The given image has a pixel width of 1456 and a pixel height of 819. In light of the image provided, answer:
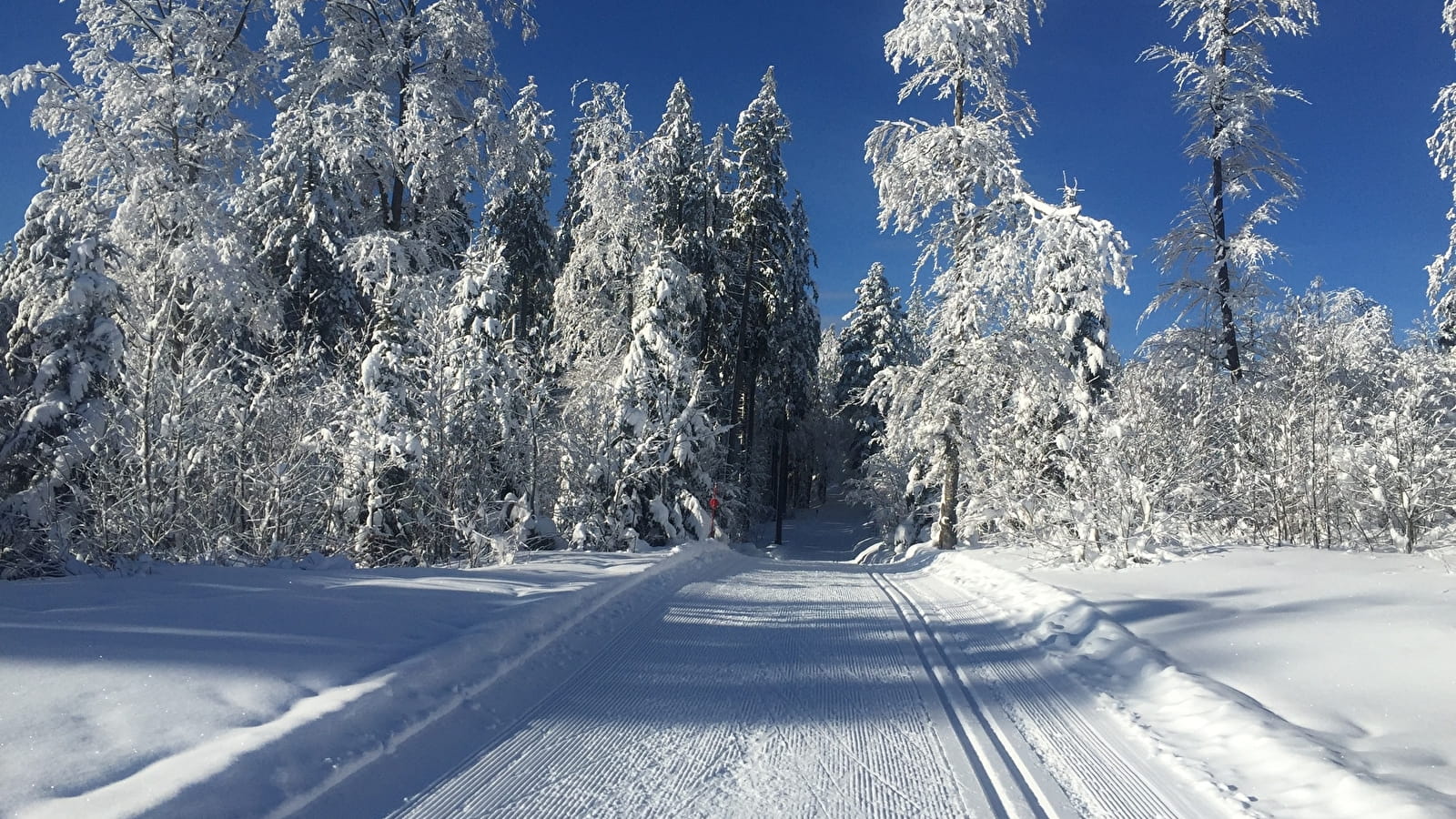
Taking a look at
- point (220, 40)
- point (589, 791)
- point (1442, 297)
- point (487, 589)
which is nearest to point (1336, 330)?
point (1442, 297)

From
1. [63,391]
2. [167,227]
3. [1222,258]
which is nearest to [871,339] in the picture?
[1222,258]

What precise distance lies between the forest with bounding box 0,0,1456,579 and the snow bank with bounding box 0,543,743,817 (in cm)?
213

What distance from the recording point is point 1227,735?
421cm

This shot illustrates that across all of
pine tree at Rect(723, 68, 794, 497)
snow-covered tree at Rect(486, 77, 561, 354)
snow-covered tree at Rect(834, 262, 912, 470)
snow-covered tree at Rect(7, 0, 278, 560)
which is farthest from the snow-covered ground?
snow-covered tree at Rect(834, 262, 912, 470)

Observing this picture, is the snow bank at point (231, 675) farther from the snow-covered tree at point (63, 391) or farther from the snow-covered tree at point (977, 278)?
the snow-covered tree at point (977, 278)

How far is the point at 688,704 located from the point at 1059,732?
213 cm

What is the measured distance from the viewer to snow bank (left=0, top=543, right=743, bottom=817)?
2.93 meters

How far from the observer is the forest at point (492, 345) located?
9297 mm

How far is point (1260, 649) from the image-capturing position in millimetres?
5926

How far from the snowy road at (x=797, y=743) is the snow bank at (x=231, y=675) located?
349 millimetres

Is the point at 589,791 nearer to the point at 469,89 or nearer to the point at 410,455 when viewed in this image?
the point at 410,455

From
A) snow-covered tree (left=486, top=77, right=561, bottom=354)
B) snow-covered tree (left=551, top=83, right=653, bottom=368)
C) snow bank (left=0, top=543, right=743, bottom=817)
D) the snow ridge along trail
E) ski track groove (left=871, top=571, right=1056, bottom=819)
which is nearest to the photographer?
snow bank (left=0, top=543, right=743, bottom=817)

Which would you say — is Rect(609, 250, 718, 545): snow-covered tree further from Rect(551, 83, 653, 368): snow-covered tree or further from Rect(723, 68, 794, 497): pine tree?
Rect(723, 68, 794, 497): pine tree

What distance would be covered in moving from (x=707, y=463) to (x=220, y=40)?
507 inches
